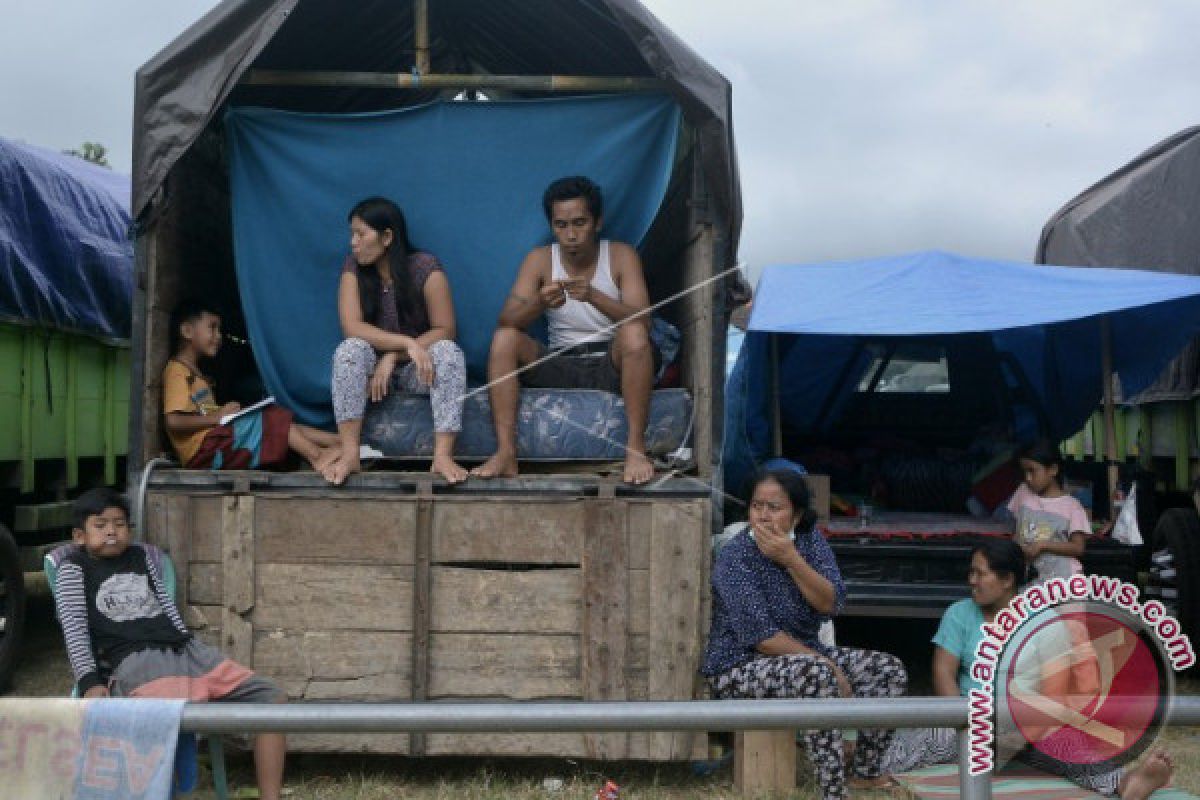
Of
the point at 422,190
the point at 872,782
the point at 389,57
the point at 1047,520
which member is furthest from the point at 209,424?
the point at 1047,520

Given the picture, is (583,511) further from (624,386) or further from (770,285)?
(770,285)

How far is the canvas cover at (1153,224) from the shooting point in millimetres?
6770

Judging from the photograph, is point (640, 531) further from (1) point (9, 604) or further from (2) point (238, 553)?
(1) point (9, 604)

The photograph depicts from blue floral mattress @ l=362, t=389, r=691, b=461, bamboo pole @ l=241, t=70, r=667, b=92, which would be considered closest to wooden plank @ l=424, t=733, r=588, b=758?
blue floral mattress @ l=362, t=389, r=691, b=461

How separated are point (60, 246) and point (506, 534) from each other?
3.60 metres

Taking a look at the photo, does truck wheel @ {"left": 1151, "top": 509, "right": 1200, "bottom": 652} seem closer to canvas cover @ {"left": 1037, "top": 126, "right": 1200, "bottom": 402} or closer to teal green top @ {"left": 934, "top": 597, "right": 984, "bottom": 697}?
canvas cover @ {"left": 1037, "top": 126, "right": 1200, "bottom": 402}

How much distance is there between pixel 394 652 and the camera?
444 centimetres

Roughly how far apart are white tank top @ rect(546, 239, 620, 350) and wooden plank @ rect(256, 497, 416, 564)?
1.15 meters

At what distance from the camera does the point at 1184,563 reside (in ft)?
19.5

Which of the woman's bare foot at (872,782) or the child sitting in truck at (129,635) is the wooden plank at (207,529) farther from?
the woman's bare foot at (872,782)

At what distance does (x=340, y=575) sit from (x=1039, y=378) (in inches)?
200

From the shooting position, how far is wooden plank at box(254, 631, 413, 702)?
4.44 m

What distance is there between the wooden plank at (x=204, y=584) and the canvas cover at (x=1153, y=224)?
521 cm

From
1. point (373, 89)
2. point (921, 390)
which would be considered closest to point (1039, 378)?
point (921, 390)
